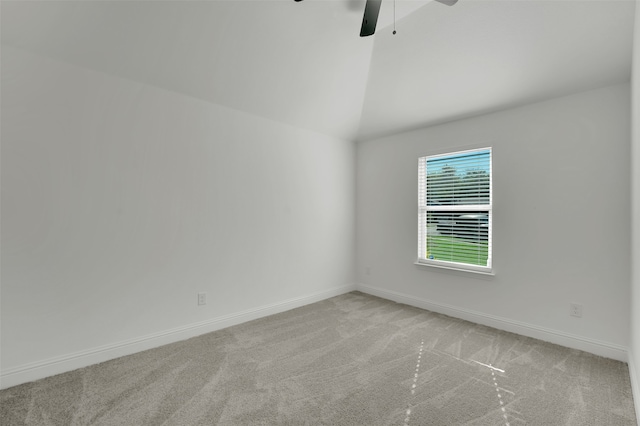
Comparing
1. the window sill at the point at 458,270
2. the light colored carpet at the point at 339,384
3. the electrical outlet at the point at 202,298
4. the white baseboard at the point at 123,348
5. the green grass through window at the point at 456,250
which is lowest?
the light colored carpet at the point at 339,384

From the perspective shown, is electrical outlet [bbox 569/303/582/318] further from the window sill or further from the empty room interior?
the window sill

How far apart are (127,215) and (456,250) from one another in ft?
11.6

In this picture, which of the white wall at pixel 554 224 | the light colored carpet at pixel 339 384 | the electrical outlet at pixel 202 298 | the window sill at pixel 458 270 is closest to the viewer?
the light colored carpet at pixel 339 384

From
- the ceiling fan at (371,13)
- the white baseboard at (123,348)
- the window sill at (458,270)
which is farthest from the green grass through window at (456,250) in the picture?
the ceiling fan at (371,13)

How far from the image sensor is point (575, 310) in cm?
265

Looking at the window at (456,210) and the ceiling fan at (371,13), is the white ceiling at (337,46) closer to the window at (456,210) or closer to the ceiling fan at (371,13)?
the ceiling fan at (371,13)

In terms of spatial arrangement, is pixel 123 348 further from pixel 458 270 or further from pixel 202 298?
pixel 458 270

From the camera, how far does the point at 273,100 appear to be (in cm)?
323

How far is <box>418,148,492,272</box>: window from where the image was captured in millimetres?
3295

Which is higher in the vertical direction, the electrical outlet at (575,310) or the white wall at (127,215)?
the white wall at (127,215)

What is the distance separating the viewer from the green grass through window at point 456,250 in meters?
3.31

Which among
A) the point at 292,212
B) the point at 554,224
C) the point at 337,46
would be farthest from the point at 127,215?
the point at 554,224

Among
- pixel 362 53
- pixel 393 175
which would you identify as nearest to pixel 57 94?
pixel 362 53

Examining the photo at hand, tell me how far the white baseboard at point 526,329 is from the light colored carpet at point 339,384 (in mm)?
86
